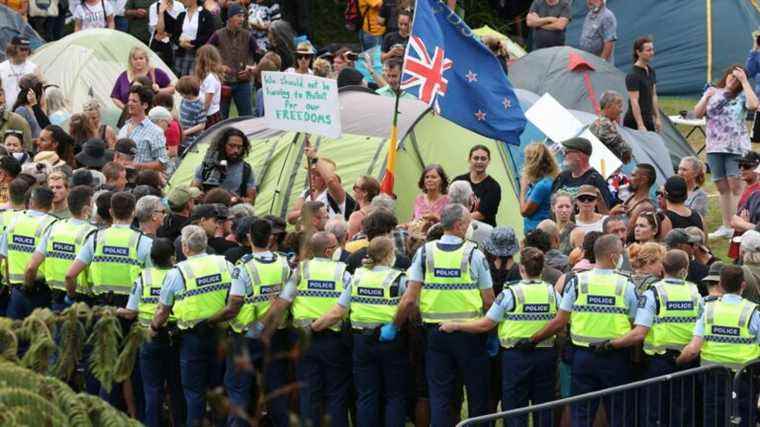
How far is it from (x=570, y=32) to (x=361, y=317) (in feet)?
45.1

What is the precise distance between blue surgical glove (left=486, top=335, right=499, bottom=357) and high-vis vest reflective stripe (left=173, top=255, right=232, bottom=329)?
1752 millimetres

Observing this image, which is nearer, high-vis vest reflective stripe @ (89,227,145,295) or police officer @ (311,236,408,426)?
police officer @ (311,236,408,426)

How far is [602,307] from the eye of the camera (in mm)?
10836

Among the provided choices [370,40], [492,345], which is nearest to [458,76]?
[492,345]

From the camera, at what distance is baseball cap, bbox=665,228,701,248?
11773 mm

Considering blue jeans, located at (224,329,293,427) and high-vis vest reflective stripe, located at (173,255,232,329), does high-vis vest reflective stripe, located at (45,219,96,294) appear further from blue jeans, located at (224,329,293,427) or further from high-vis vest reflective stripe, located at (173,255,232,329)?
blue jeans, located at (224,329,293,427)

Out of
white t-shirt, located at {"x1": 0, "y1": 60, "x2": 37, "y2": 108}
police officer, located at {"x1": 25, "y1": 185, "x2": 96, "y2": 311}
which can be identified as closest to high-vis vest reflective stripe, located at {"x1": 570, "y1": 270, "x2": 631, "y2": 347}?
police officer, located at {"x1": 25, "y1": 185, "x2": 96, "y2": 311}

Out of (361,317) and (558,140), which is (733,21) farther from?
(361,317)

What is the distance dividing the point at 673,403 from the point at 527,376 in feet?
3.34

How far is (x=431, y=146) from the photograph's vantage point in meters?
16.3

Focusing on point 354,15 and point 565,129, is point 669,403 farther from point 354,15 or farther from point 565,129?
point 354,15

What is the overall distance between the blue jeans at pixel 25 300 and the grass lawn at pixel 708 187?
6.80 m

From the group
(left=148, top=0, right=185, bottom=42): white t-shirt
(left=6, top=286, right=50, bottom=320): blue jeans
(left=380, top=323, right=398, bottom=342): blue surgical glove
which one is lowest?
(left=380, top=323, right=398, bottom=342): blue surgical glove

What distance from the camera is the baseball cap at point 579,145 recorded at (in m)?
13.9
